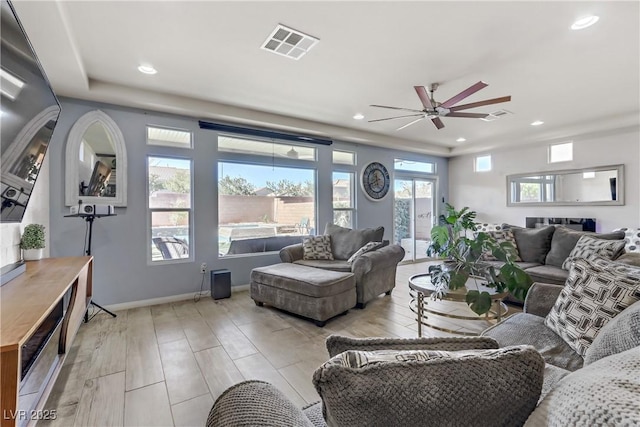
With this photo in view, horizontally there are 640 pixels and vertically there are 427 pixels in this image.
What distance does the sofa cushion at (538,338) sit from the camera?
4.63 ft

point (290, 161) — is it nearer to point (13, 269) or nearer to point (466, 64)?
Result: point (466, 64)

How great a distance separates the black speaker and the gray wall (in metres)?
0.30

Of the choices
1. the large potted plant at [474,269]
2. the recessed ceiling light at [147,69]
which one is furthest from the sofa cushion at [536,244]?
the recessed ceiling light at [147,69]

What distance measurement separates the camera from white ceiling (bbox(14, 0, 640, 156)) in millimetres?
2145

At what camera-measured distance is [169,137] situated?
3.93 m

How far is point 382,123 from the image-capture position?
500 centimetres

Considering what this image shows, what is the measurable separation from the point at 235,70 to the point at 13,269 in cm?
246

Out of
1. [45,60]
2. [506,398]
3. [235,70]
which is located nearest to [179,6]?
[235,70]

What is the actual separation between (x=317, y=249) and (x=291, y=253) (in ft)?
1.24

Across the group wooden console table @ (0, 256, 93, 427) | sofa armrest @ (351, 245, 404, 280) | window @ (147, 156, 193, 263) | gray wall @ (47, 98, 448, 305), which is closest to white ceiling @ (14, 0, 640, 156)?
gray wall @ (47, 98, 448, 305)

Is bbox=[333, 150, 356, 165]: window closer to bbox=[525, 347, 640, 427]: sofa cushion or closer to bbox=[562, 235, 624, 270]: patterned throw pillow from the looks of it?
bbox=[562, 235, 624, 270]: patterned throw pillow

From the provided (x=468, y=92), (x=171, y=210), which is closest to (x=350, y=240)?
(x=468, y=92)

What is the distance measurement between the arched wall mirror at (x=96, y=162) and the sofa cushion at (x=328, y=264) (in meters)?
2.36

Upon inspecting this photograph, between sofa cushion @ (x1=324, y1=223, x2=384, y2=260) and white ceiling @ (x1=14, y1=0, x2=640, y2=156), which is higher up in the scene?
white ceiling @ (x1=14, y1=0, x2=640, y2=156)
